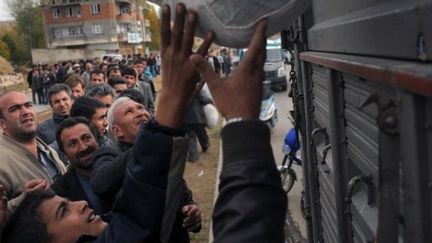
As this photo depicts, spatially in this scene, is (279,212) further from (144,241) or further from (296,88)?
(296,88)

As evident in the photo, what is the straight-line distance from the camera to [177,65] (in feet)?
4.42

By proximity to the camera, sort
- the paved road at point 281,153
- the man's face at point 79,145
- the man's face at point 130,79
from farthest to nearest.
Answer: the man's face at point 130,79
the paved road at point 281,153
the man's face at point 79,145

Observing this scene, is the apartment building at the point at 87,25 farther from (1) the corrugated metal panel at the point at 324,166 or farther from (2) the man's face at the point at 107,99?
(1) the corrugated metal panel at the point at 324,166

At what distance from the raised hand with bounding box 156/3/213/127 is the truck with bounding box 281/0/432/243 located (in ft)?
1.55

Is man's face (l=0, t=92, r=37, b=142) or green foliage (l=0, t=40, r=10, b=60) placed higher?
green foliage (l=0, t=40, r=10, b=60)

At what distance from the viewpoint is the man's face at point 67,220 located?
2129 mm

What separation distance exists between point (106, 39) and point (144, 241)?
251 ft

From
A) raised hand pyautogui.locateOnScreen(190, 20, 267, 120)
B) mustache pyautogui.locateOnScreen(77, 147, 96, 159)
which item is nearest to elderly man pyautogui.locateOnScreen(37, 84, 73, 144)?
mustache pyautogui.locateOnScreen(77, 147, 96, 159)

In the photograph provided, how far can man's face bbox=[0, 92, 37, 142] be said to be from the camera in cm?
412

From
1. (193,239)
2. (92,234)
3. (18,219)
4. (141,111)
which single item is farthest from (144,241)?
(193,239)

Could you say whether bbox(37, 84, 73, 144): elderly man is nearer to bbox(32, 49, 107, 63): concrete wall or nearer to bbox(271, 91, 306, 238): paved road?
bbox(271, 91, 306, 238): paved road

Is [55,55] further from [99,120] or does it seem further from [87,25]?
[99,120]

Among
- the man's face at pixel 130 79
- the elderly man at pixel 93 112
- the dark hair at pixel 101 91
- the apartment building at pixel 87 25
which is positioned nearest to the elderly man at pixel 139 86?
the man's face at pixel 130 79

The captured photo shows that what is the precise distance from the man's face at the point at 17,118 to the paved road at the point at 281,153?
3.01 meters
